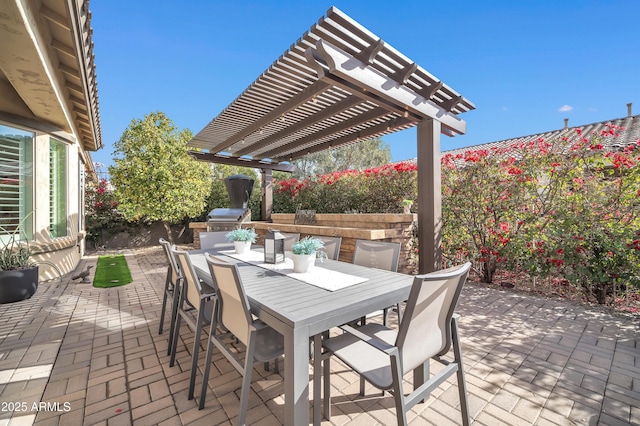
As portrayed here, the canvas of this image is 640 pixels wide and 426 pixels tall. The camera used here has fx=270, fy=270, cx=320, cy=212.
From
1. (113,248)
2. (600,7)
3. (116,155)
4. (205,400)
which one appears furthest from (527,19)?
(113,248)

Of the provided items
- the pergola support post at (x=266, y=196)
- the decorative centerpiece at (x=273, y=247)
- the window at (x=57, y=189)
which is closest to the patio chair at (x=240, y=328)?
the decorative centerpiece at (x=273, y=247)

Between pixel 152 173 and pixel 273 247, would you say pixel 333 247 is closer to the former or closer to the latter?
pixel 273 247

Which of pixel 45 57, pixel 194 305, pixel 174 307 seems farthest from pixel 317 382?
pixel 45 57

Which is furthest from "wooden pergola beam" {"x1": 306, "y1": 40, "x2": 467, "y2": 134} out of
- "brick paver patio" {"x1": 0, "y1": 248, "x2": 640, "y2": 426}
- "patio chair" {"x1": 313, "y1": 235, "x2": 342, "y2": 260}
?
"brick paver patio" {"x1": 0, "y1": 248, "x2": 640, "y2": 426}

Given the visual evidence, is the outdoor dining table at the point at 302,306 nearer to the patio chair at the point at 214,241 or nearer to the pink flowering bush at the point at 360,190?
the patio chair at the point at 214,241

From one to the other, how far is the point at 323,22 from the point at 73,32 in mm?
2395

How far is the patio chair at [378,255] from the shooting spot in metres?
2.55

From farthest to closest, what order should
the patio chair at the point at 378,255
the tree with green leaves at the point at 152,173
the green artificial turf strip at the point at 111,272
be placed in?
the tree with green leaves at the point at 152,173
the green artificial turf strip at the point at 111,272
the patio chair at the point at 378,255

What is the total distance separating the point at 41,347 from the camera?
2.54 metres

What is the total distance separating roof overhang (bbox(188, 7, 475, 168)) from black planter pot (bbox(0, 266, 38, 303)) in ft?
10.3

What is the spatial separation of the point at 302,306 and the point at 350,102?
267 cm

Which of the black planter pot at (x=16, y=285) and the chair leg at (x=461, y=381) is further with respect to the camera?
the black planter pot at (x=16, y=285)

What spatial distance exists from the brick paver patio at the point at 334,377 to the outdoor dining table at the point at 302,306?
57 cm

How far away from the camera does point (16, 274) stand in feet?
12.5
